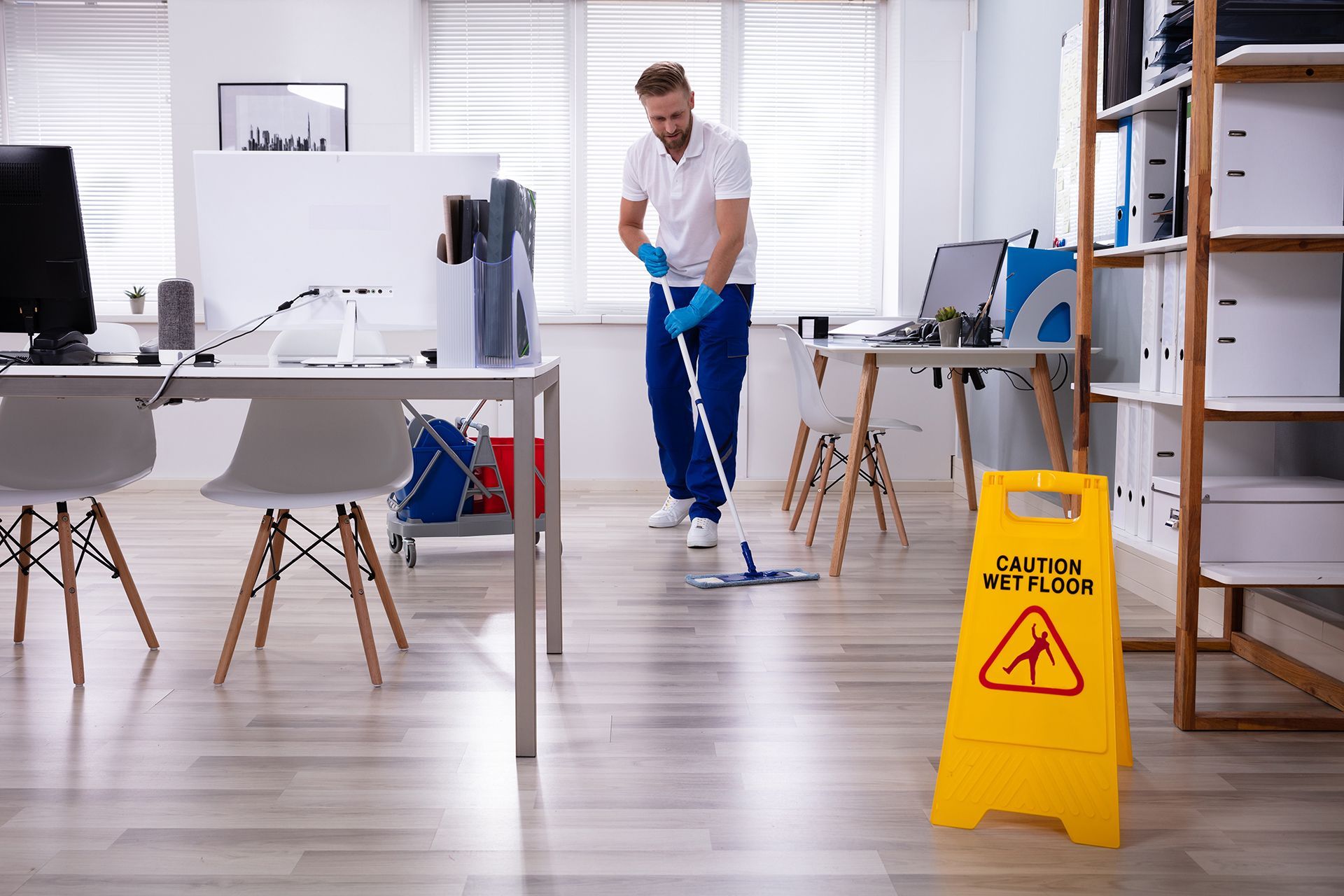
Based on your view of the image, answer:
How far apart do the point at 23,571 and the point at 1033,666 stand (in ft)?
7.01

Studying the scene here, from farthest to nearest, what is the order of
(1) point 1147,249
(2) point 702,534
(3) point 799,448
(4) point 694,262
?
(3) point 799,448 → (4) point 694,262 → (2) point 702,534 → (1) point 1147,249

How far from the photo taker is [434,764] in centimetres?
181

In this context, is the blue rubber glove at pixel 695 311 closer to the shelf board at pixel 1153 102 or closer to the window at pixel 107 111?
the shelf board at pixel 1153 102

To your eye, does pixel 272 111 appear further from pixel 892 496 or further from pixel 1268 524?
pixel 1268 524

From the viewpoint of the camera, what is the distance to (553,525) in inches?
93.5

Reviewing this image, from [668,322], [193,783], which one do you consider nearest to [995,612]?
[193,783]

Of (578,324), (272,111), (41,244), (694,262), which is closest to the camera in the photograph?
(41,244)

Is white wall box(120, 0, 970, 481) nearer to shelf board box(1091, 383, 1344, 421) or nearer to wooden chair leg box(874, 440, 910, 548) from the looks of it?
wooden chair leg box(874, 440, 910, 548)

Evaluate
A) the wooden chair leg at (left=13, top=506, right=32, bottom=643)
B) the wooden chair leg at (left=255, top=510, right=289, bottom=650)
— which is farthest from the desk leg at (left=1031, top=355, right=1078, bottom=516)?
the wooden chair leg at (left=13, top=506, right=32, bottom=643)

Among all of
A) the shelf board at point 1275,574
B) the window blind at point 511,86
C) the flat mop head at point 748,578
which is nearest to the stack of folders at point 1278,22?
the shelf board at point 1275,574

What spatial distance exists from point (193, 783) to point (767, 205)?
12.8ft

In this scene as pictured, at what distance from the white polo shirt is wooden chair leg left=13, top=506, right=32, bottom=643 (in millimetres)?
2172

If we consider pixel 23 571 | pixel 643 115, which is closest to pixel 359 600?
pixel 23 571

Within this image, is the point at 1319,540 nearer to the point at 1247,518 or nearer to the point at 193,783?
the point at 1247,518
